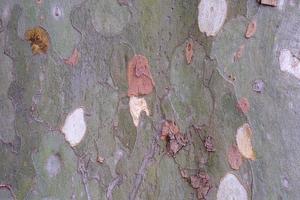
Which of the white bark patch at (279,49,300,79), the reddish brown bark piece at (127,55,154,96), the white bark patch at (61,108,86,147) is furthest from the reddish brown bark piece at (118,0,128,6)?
the white bark patch at (279,49,300,79)

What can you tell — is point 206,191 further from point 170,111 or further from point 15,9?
point 15,9

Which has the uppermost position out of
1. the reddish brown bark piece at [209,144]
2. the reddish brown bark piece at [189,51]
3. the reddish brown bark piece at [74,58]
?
the reddish brown bark piece at [189,51]

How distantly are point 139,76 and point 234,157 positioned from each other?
0.26 meters

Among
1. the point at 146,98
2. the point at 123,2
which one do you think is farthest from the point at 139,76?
the point at 123,2

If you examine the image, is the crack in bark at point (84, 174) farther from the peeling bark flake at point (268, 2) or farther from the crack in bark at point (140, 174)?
the peeling bark flake at point (268, 2)

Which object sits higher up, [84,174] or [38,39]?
[38,39]

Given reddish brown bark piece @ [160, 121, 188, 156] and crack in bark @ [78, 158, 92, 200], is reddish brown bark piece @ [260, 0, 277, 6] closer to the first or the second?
reddish brown bark piece @ [160, 121, 188, 156]

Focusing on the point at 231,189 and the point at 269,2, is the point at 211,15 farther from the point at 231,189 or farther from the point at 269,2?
the point at 231,189

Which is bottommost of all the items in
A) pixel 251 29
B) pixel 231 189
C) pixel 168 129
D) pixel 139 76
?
pixel 231 189

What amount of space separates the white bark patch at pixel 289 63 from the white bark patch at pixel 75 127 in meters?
0.41

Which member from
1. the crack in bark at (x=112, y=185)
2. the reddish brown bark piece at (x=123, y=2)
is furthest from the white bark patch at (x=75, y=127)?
the reddish brown bark piece at (x=123, y=2)

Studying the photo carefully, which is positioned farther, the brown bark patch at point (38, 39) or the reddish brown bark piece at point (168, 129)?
the reddish brown bark piece at point (168, 129)

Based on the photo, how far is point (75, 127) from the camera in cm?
111

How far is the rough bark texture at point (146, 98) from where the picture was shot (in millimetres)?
1082
